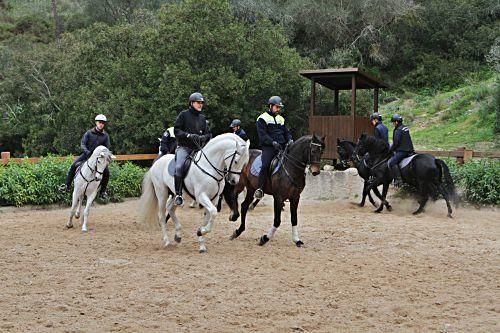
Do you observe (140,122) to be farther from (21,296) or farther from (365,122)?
(21,296)

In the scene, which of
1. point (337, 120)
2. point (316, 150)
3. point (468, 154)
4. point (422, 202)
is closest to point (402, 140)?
point (422, 202)

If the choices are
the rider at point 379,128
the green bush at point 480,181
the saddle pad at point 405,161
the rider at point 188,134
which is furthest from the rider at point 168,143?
the green bush at point 480,181

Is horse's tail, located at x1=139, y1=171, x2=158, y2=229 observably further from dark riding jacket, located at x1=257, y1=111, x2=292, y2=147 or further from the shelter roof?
the shelter roof

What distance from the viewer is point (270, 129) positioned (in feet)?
31.1

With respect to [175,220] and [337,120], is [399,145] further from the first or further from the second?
[175,220]

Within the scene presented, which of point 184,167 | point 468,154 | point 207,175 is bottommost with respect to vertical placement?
point 207,175

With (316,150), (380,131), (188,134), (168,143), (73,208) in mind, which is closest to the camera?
(316,150)

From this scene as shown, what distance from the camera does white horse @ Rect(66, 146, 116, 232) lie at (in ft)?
36.2

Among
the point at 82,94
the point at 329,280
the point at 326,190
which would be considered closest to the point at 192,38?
the point at 82,94

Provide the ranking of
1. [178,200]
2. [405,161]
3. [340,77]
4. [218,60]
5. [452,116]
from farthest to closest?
1. [452,116]
2. [218,60]
3. [340,77]
4. [405,161]
5. [178,200]

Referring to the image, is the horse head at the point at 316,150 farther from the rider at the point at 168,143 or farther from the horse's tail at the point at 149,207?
the rider at the point at 168,143

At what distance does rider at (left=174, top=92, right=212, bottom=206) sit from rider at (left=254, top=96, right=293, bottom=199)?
949mm

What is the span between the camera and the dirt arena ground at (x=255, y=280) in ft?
17.6

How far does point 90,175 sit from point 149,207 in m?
2.12
